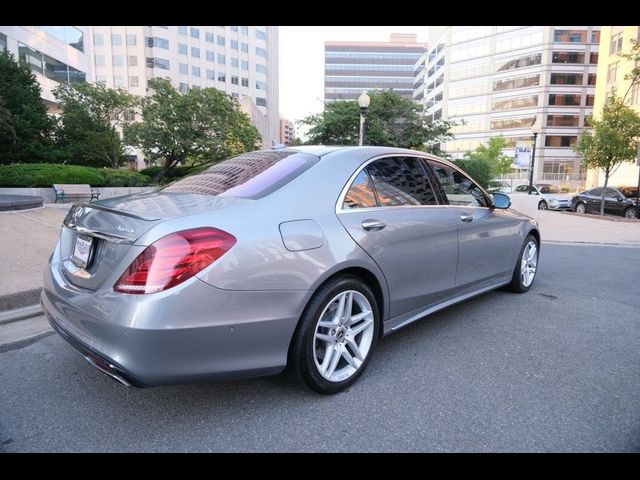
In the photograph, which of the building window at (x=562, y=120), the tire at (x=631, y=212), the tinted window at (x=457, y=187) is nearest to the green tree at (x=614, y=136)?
the tire at (x=631, y=212)

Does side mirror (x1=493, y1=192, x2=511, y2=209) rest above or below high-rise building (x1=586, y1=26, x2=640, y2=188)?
below

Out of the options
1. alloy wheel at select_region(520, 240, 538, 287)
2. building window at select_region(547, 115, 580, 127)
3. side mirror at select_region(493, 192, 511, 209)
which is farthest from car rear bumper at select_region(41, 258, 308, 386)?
building window at select_region(547, 115, 580, 127)

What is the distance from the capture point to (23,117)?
21.2m

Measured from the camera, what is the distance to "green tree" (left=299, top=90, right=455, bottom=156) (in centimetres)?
1869

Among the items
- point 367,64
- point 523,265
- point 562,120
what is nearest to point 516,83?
point 562,120

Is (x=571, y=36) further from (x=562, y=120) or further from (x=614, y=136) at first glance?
(x=614, y=136)

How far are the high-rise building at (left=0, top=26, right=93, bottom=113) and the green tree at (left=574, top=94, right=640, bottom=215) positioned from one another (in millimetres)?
29220

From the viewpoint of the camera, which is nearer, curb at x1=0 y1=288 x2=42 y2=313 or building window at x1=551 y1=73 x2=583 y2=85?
curb at x1=0 y1=288 x2=42 y2=313

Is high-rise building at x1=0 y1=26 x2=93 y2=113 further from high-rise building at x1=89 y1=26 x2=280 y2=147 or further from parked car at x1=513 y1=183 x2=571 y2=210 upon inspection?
parked car at x1=513 y1=183 x2=571 y2=210

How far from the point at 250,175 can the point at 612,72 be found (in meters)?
48.2

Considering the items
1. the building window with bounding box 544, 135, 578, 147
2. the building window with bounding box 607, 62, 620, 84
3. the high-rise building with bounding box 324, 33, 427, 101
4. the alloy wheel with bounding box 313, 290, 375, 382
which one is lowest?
the alloy wheel with bounding box 313, 290, 375, 382

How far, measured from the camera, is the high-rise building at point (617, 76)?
117 ft
